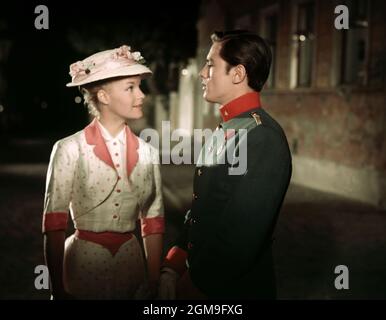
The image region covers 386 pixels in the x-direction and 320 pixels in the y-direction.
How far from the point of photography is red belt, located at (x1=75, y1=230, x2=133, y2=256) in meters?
2.46

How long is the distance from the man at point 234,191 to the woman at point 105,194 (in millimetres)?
184

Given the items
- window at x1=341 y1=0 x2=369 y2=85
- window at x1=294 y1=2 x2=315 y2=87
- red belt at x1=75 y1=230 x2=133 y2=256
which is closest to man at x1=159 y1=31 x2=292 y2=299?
red belt at x1=75 y1=230 x2=133 y2=256

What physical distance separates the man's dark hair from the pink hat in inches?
13.0

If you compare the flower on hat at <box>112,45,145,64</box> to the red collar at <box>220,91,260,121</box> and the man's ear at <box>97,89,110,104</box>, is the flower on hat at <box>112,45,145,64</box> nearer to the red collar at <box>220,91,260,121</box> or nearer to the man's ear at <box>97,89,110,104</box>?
→ the man's ear at <box>97,89,110,104</box>

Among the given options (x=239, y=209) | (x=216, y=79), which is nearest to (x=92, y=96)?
(x=216, y=79)

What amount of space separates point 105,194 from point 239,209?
0.57 metres

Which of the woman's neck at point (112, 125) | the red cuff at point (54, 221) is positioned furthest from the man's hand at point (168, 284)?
the woman's neck at point (112, 125)

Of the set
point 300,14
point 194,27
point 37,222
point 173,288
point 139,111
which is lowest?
point 37,222

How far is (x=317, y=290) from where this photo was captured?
5.71 meters

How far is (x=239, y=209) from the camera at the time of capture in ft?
7.09

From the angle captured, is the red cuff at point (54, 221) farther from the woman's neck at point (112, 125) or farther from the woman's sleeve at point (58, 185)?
the woman's neck at point (112, 125)

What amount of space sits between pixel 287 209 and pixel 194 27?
22.1 metres

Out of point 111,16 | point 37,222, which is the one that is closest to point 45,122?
point 111,16

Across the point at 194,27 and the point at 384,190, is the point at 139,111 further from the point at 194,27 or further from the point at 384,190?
the point at 194,27
